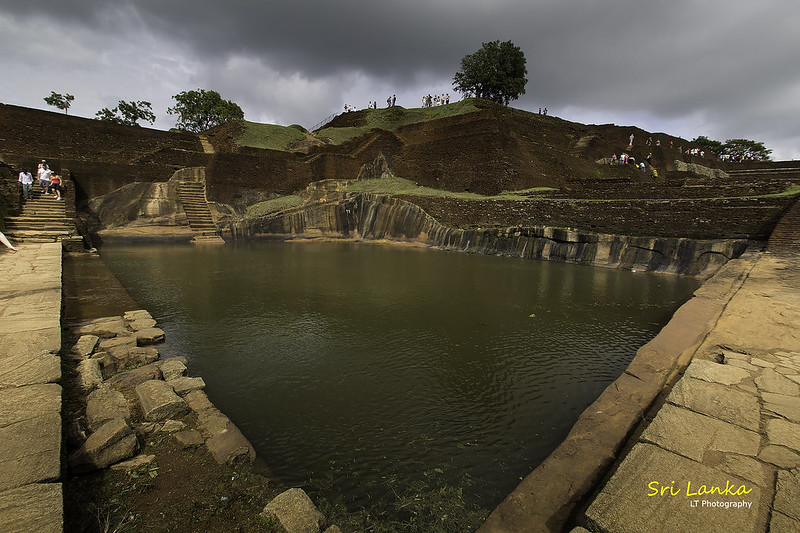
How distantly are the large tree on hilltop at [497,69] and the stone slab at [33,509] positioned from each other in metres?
40.3

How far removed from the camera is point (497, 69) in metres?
36.3

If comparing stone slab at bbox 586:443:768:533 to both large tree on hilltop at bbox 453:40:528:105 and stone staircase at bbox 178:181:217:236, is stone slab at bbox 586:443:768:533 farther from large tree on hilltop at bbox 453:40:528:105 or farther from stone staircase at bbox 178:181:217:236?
large tree on hilltop at bbox 453:40:528:105

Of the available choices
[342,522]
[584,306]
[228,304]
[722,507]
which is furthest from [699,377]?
[228,304]

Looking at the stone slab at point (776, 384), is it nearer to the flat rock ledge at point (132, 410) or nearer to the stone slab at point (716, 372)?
the stone slab at point (716, 372)

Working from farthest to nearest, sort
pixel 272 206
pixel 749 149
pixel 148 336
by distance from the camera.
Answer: pixel 749 149
pixel 272 206
pixel 148 336

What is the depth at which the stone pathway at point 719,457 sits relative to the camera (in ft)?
6.47

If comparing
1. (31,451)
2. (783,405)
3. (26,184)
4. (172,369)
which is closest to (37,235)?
(26,184)

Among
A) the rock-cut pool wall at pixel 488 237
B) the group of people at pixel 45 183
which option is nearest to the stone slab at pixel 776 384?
the rock-cut pool wall at pixel 488 237

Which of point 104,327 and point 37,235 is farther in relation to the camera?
point 37,235

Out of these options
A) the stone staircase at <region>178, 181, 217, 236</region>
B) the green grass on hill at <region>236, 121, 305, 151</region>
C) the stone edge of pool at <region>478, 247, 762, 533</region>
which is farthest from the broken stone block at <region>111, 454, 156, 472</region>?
the green grass on hill at <region>236, 121, 305, 151</region>

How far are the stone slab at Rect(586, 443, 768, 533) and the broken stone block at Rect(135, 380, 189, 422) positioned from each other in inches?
130

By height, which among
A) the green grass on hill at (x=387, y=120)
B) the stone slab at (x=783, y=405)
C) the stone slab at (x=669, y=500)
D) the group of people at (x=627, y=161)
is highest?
the green grass on hill at (x=387, y=120)

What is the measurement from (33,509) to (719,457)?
147 inches

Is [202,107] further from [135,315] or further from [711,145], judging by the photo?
[711,145]
